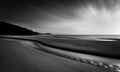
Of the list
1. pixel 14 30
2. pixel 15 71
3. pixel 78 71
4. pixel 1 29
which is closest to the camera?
pixel 15 71

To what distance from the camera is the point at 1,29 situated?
11750 cm

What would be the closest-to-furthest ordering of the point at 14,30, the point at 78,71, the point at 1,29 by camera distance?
the point at 78,71 → the point at 1,29 → the point at 14,30

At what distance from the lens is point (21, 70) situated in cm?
307

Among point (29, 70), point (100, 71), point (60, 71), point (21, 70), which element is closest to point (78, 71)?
point (60, 71)

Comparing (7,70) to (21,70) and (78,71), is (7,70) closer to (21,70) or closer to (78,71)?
(21,70)

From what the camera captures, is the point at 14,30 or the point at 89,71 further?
the point at 14,30

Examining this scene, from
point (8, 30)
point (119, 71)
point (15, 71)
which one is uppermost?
point (8, 30)

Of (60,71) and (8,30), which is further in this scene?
(8,30)

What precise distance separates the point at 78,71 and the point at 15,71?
8.35ft

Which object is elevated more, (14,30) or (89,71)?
(14,30)

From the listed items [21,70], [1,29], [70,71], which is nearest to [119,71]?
[70,71]

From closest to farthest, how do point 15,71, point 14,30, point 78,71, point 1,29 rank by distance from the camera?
point 15,71 → point 78,71 → point 1,29 → point 14,30

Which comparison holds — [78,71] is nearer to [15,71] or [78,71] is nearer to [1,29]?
[15,71]

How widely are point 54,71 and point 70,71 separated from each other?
26.3 inches
